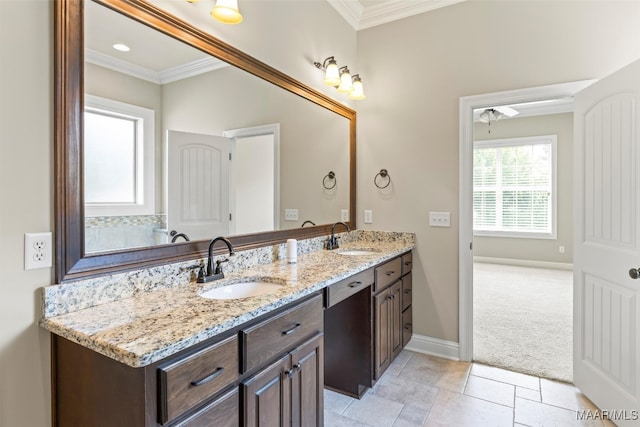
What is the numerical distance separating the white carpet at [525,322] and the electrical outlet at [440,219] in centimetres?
114

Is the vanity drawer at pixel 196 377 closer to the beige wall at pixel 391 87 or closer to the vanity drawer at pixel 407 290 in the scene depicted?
the beige wall at pixel 391 87

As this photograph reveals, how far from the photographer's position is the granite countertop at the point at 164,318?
3.05ft

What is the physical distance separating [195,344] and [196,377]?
10cm

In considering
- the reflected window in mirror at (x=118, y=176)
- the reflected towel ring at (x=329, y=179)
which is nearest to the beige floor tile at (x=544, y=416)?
the reflected towel ring at (x=329, y=179)

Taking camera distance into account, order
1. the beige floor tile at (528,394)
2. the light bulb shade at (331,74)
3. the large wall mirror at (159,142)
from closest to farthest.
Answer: the large wall mirror at (159,142), the beige floor tile at (528,394), the light bulb shade at (331,74)

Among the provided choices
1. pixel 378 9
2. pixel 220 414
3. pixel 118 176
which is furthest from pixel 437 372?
pixel 378 9

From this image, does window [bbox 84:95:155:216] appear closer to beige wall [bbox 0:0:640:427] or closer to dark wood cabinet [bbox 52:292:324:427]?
beige wall [bbox 0:0:640:427]

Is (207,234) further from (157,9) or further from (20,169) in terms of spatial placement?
(157,9)

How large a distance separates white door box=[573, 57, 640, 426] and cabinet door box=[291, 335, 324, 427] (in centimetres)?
167

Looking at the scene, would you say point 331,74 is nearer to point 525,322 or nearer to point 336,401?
point 336,401

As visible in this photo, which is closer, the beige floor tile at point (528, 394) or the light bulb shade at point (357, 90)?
the beige floor tile at point (528, 394)

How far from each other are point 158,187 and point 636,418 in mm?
2695

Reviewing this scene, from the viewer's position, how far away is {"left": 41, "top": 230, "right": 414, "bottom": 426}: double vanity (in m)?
0.95

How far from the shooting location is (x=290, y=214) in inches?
96.7
